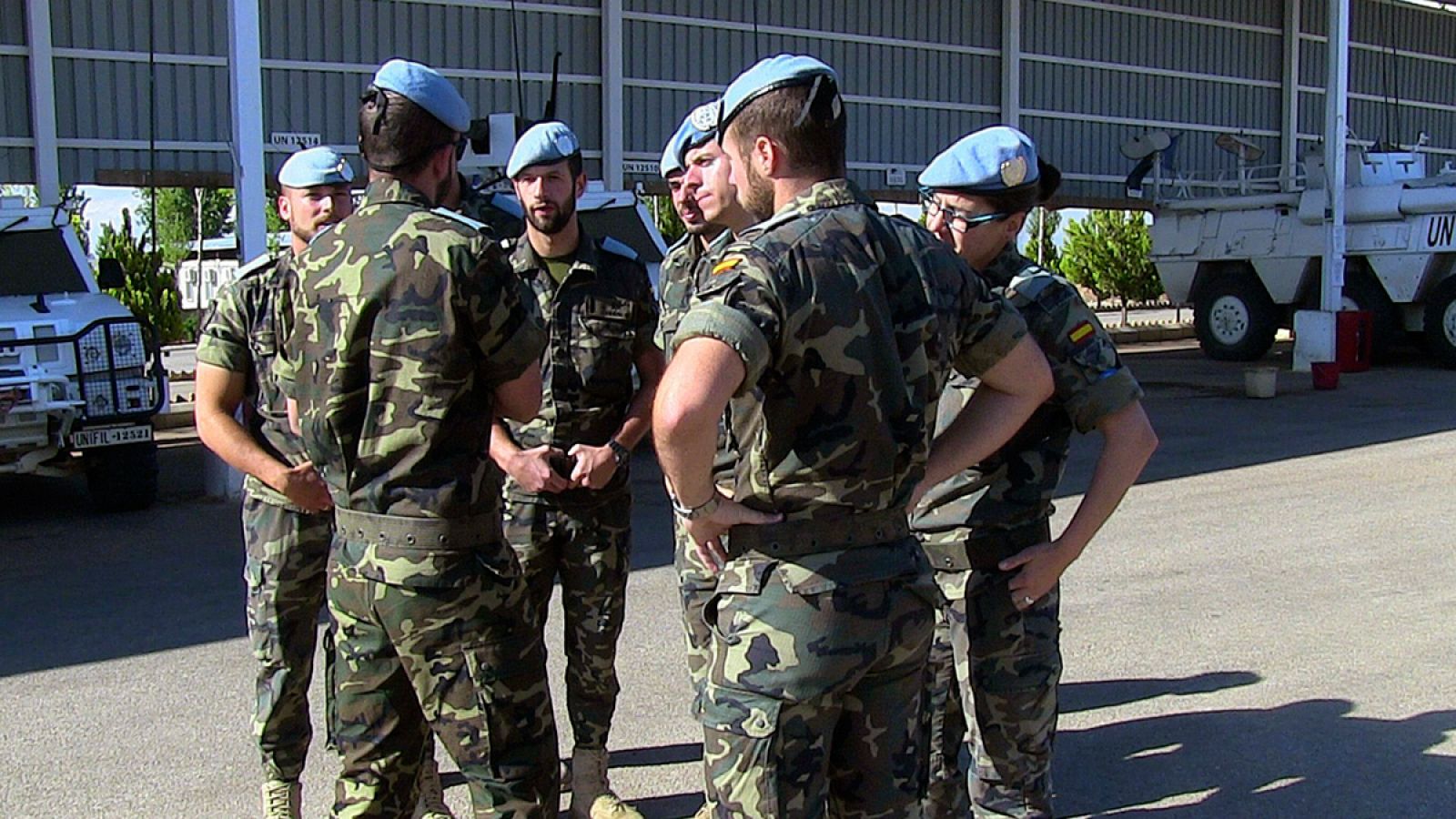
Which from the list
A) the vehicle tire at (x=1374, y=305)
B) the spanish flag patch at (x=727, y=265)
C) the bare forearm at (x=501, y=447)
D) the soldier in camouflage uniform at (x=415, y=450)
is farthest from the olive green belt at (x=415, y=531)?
the vehicle tire at (x=1374, y=305)

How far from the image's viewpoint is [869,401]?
2434 mm

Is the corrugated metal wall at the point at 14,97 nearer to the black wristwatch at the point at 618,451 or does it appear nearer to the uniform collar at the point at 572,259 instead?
the uniform collar at the point at 572,259

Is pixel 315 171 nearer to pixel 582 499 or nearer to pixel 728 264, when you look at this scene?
pixel 582 499

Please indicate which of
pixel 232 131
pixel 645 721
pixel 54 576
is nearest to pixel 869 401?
pixel 645 721

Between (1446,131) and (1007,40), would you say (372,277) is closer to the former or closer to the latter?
(1007,40)

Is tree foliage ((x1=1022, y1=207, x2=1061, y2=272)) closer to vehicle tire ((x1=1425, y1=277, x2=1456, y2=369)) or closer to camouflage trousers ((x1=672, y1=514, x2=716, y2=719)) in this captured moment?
vehicle tire ((x1=1425, y1=277, x2=1456, y2=369))

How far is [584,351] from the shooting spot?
4156mm

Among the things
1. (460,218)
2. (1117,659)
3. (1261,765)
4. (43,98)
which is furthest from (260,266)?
(43,98)

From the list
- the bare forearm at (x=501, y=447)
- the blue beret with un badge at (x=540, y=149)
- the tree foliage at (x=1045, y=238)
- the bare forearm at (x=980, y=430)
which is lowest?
the bare forearm at (x=501, y=447)

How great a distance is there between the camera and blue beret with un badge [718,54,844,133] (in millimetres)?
2402

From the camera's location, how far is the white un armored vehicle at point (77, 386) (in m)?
8.34

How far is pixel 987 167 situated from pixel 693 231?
4.29 ft

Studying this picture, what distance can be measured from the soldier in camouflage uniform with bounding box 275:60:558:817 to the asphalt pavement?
132 centimetres

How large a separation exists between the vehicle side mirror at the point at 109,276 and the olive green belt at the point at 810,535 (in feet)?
25.4
